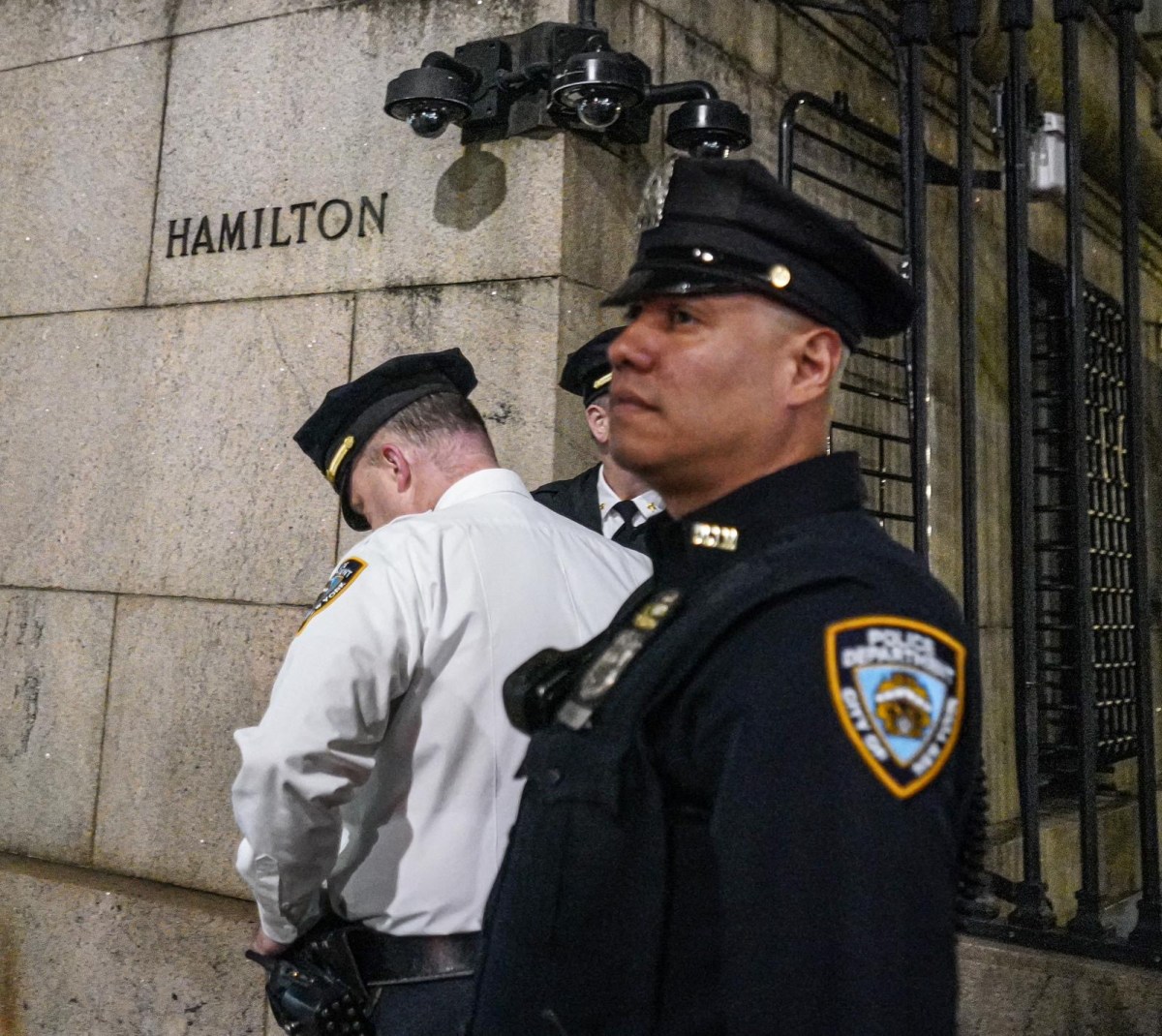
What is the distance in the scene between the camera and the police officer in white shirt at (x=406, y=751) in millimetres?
2041

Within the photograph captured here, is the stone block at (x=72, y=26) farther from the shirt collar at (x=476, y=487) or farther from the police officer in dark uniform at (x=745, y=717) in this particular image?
the police officer in dark uniform at (x=745, y=717)

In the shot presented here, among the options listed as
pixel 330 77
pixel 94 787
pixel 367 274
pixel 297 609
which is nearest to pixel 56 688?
pixel 94 787

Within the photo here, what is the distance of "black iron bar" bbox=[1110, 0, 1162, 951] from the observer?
121 inches

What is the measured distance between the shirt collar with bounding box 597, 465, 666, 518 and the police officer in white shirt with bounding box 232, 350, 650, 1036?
133 centimetres

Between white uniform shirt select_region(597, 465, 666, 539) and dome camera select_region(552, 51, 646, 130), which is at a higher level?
dome camera select_region(552, 51, 646, 130)

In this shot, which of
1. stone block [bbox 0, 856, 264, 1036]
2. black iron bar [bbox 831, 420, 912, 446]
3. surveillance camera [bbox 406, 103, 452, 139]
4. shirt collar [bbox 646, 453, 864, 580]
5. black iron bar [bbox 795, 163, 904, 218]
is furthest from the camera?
black iron bar [bbox 831, 420, 912, 446]

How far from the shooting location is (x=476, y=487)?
2373 mm

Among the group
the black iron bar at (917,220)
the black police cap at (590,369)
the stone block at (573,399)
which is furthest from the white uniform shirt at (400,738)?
the black iron bar at (917,220)

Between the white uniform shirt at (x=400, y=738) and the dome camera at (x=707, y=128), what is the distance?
2.11m

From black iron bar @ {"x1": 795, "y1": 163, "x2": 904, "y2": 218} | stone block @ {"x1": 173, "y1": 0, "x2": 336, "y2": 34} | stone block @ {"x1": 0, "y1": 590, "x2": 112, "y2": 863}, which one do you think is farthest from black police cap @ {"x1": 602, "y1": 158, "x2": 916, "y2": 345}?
stone block @ {"x1": 0, "y1": 590, "x2": 112, "y2": 863}

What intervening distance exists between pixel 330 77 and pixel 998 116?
2696 mm

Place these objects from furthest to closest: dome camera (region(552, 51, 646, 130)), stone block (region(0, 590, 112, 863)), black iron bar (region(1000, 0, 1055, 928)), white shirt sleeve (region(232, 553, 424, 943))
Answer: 1. stone block (region(0, 590, 112, 863))
2. dome camera (region(552, 51, 646, 130))
3. black iron bar (region(1000, 0, 1055, 928))
4. white shirt sleeve (region(232, 553, 424, 943))

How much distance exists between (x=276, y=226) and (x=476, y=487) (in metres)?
2.49

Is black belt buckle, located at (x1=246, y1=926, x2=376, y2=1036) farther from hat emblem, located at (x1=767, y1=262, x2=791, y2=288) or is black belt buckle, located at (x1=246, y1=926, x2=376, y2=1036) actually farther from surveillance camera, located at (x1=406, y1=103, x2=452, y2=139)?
surveillance camera, located at (x1=406, y1=103, x2=452, y2=139)
